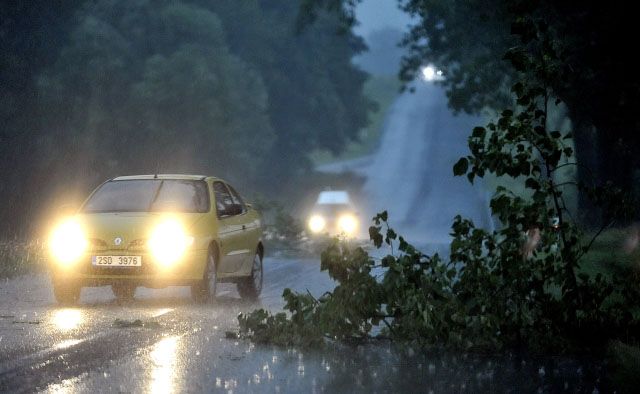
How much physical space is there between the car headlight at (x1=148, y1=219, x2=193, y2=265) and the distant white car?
59.6 ft

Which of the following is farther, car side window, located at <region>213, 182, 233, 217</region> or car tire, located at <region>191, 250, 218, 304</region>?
car side window, located at <region>213, 182, 233, 217</region>

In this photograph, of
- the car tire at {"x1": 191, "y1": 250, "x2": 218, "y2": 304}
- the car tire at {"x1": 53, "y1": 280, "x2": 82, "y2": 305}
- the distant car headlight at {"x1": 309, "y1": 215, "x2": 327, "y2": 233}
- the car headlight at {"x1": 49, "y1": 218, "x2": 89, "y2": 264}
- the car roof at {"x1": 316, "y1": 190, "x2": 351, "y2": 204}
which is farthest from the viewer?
the car roof at {"x1": 316, "y1": 190, "x2": 351, "y2": 204}

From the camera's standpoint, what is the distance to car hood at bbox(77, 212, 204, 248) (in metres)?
15.5

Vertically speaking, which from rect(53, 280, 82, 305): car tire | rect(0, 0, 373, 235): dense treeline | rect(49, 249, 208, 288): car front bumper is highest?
rect(0, 0, 373, 235): dense treeline

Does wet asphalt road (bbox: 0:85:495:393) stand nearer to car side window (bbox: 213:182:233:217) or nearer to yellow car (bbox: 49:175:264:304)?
yellow car (bbox: 49:175:264:304)

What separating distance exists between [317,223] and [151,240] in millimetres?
19043

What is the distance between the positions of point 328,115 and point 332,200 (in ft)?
116

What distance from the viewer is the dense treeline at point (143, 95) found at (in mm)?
35500

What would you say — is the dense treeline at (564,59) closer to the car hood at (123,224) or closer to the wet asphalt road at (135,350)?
the wet asphalt road at (135,350)

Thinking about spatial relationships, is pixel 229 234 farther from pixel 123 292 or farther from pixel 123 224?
pixel 123 292

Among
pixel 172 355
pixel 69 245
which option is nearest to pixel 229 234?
pixel 69 245

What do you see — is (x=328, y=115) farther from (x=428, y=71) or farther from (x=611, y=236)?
(x=611, y=236)

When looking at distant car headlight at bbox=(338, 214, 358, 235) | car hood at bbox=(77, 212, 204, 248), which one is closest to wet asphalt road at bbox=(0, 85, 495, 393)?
car hood at bbox=(77, 212, 204, 248)

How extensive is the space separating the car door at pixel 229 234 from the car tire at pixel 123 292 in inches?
55.7
